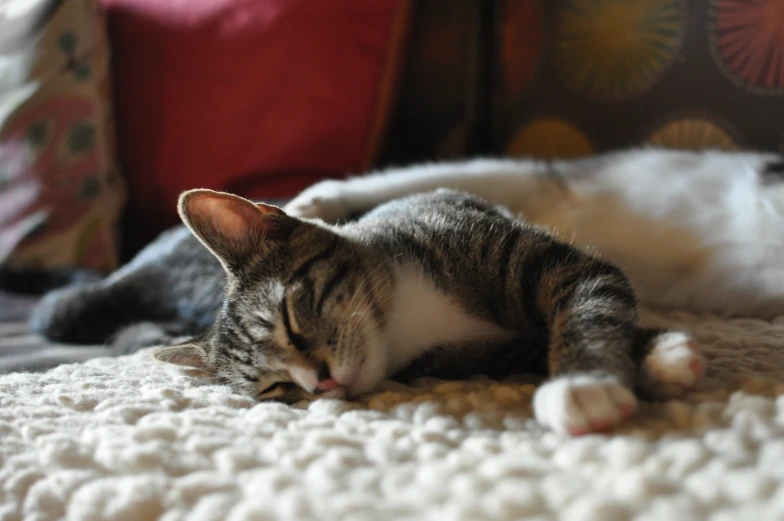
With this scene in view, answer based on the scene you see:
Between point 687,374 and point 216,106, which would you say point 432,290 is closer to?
point 687,374

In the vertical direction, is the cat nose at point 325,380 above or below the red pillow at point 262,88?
below

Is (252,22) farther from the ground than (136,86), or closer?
farther from the ground

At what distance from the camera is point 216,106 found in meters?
1.70

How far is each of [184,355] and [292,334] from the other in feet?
0.80

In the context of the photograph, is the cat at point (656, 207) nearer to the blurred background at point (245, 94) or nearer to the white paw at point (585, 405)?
the blurred background at point (245, 94)

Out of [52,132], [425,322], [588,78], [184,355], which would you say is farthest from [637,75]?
[52,132]

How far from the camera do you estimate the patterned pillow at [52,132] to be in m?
1.69

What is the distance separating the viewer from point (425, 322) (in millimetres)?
994

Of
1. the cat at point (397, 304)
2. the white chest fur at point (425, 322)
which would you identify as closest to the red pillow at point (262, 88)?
the cat at point (397, 304)

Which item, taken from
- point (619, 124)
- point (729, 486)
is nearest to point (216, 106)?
point (619, 124)

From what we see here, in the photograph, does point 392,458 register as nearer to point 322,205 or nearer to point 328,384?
point 328,384

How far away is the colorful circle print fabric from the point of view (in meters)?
1.40

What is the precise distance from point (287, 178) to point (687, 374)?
4.06 ft

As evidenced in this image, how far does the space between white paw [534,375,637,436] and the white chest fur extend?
0.31 meters
